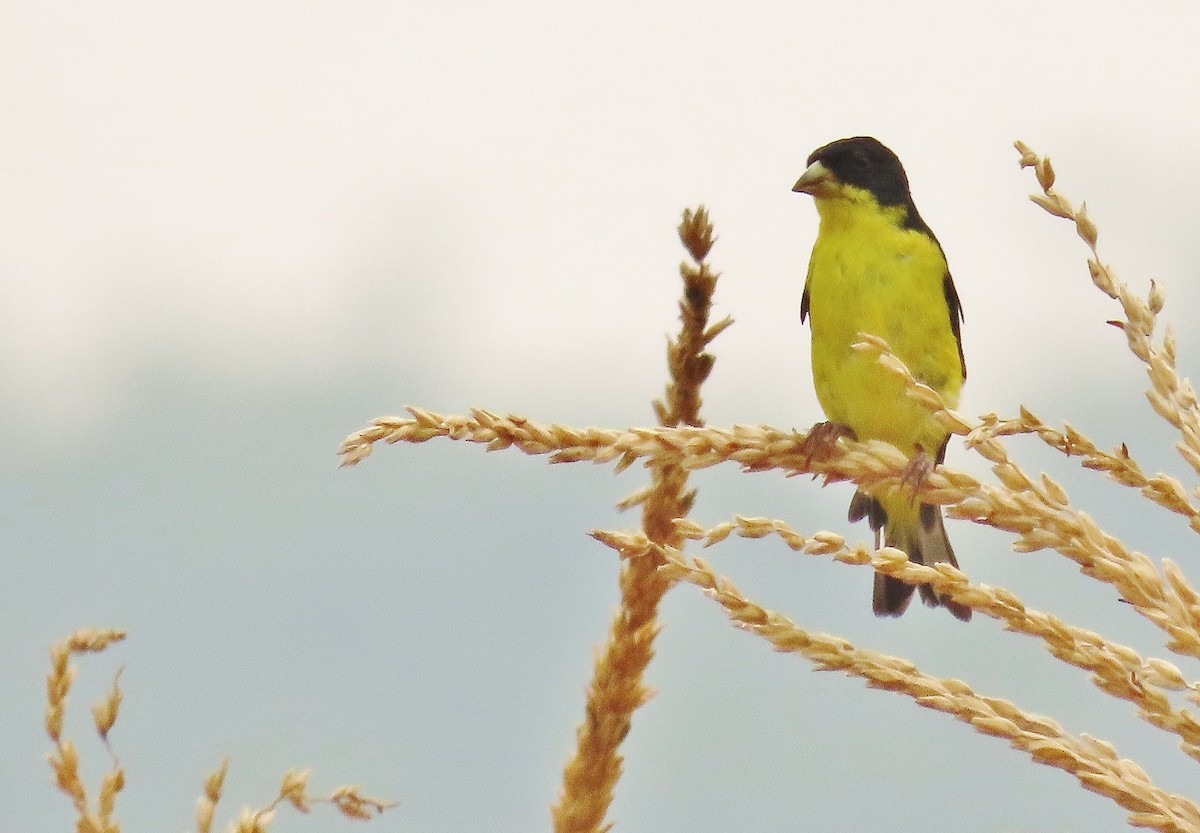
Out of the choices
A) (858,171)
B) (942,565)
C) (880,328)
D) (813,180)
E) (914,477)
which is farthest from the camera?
(858,171)

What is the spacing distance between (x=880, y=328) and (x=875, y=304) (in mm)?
104

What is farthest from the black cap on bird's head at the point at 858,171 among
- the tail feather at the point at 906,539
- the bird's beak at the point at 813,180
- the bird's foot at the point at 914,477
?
the bird's foot at the point at 914,477

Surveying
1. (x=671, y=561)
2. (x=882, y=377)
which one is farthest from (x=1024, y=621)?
(x=882, y=377)

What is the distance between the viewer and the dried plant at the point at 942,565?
1.26 metres

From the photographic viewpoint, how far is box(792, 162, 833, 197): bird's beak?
15.2 ft

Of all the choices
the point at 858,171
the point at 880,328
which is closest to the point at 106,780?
the point at 880,328

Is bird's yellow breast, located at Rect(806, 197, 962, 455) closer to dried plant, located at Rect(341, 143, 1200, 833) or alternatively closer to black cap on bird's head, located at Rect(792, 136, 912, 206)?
black cap on bird's head, located at Rect(792, 136, 912, 206)

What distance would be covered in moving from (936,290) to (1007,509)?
314 centimetres

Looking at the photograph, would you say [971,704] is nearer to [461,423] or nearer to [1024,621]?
[1024,621]

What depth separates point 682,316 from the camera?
1.94 meters

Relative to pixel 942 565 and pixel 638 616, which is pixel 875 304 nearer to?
pixel 638 616

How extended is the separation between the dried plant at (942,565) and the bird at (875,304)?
229 centimetres

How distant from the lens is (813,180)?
4648 mm

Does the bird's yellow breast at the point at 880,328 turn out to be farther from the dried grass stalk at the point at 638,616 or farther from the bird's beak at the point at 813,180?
the dried grass stalk at the point at 638,616
